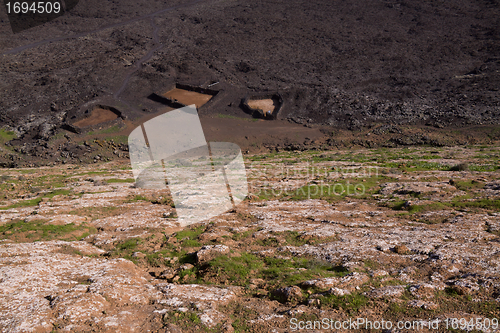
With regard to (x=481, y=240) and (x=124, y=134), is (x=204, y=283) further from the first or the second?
(x=124, y=134)

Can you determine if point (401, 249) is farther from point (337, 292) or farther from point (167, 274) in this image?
point (167, 274)

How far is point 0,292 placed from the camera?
300 inches

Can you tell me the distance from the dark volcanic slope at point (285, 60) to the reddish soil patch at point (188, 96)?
2167 mm

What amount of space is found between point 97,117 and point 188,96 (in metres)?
13.2

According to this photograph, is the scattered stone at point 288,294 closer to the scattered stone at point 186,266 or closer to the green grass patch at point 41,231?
the scattered stone at point 186,266

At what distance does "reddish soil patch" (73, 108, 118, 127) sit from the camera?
39309mm

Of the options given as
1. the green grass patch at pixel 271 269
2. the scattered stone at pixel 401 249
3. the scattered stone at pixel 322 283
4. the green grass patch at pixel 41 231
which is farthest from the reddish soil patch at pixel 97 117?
the scattered stone at pixel 401 249

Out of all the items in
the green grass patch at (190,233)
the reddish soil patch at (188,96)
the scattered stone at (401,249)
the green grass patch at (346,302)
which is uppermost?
the reddish soil patch at (188,96)

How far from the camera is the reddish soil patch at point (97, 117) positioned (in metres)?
39.3

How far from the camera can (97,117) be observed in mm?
40438

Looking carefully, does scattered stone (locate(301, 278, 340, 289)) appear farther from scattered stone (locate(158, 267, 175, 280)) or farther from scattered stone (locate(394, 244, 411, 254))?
scattered stone (locate(158, 267, 175, 280))

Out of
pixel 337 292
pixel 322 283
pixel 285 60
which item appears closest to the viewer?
pixel 337 292

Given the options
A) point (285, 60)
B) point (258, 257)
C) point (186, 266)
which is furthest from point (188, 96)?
point (186, 266)

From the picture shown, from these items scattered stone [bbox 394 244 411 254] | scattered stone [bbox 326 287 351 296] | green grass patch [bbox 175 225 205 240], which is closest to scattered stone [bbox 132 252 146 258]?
green grass patch [bbox 175 225 205 240]
